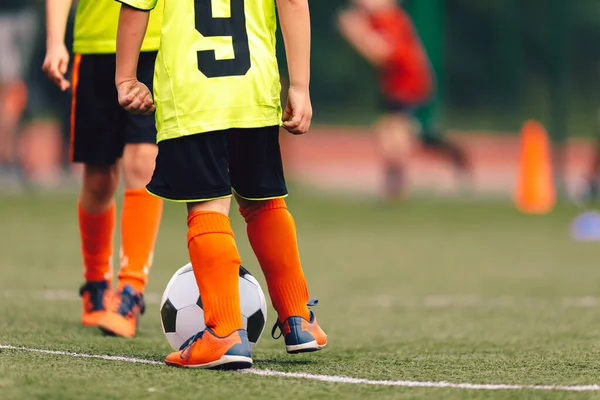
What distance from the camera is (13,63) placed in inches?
601

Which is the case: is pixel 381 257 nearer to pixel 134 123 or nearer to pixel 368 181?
pixel 134 123

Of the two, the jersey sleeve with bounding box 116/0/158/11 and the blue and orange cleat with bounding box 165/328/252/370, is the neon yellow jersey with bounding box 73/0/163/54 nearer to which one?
the jersey sleeve with bounding box 116/0/158/11

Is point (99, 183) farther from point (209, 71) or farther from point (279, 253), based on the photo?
point (209, 71)

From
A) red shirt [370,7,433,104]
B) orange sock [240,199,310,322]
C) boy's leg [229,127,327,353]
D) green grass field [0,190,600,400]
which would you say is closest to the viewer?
green grass field [0,190,600,400]

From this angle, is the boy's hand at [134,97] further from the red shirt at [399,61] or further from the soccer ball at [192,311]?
the red shirt at [399,61]

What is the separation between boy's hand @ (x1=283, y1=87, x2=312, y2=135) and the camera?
12.9 ft

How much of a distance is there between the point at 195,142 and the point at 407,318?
247cm

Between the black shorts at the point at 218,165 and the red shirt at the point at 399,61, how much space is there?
10.7 meters

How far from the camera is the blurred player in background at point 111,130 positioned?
4.89 meters

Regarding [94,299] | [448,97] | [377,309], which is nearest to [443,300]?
[377,309]

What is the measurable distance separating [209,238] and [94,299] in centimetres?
152

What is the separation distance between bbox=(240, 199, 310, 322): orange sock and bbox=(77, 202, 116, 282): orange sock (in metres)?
1.27

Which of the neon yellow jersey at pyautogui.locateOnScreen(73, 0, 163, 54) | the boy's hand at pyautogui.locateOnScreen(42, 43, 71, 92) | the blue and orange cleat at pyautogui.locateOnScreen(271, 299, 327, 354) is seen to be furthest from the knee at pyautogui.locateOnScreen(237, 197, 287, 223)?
the boy's hand at pyautogui.locateOnScreen(42, 43, 71, 92)

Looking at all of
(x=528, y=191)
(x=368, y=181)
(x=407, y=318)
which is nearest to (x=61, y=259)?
(x=407, y=318)
